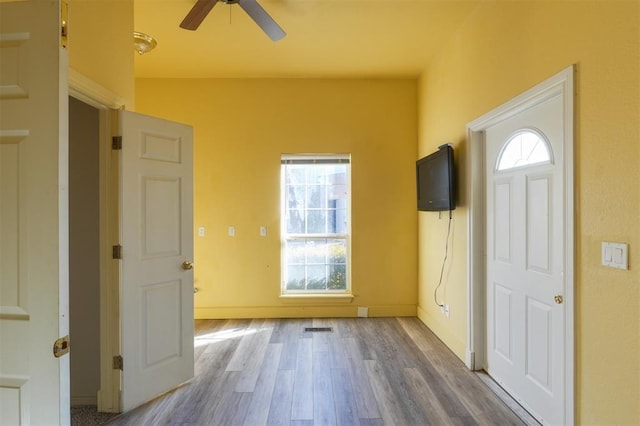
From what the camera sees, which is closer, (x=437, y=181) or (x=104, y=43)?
(x=104, y=43)

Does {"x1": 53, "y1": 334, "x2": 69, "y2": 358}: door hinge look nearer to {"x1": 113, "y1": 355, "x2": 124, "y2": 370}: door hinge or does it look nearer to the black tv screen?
{"x1": 113, "y1": 355, "x2": 124, "y2": 370}: door hinge

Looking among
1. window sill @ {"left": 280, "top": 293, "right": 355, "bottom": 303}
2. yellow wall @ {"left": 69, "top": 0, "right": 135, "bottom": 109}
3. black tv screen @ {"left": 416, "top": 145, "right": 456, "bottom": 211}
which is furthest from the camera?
window sill @ {"left": 280, "top": 293, "right": 355, "bottom": 303}

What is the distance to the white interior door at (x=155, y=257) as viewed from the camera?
2172 millimetres

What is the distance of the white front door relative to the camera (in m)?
1.00

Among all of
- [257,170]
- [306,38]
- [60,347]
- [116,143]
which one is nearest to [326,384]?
[60,347]

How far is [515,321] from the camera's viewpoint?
228 cm

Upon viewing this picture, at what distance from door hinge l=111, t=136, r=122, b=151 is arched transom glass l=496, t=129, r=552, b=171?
2755 mm

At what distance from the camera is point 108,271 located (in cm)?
216

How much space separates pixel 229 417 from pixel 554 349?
210 cm

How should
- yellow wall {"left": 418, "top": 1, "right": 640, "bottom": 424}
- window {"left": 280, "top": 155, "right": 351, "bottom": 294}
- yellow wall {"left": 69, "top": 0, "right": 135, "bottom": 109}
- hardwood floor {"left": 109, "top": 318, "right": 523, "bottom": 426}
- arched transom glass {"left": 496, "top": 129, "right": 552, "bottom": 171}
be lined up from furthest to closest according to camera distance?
window {"left": 280, "top": 155, "right": 351, "bottom": 294}
hardwood floor {"left": 109, "top": 318, "right": 523, "bottom": 426}
arched transom glass {"left": 496, "top": 129, "right": 552, "bottom": 171}
yellow wall {"left": 69, "top": 0, "right": 135, "bottom": 109}
yellow wall {"left": 418, "top": 1, "right": 640, "bottom": 424}

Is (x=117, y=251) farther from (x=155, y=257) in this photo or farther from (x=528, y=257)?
(x=528, y=257)

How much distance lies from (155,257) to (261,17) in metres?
1.91

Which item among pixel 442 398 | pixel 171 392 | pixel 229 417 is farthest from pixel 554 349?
pixel 171 392

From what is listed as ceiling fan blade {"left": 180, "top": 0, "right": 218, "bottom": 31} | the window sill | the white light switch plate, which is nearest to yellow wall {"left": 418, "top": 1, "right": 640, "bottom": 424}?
the white light switch plate
